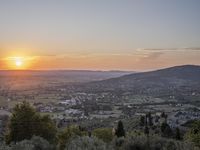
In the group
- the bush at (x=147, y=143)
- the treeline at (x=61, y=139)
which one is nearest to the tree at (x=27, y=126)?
the treeline at (x=61, y=139)

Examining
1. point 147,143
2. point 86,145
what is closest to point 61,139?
point 147,143

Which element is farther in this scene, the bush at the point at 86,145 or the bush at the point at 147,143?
the bush at the point at 147,143

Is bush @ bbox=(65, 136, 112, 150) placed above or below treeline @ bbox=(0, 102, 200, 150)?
above

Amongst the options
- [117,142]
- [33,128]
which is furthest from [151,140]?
[33,128]

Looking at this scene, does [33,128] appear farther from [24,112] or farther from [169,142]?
[169,142]

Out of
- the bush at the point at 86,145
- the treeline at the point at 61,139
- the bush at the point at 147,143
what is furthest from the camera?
the bush at the point at 147,143

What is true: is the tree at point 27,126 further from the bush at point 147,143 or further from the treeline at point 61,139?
the bush at point 147,143

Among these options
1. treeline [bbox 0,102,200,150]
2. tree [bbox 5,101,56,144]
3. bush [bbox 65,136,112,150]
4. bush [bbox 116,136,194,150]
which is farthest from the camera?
tree [bbox 5,101,56,144]

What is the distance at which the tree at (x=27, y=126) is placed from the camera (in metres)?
31.5

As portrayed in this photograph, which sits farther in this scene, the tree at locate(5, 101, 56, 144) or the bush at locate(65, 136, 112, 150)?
the tree at locate(5, 101, 56, 144)

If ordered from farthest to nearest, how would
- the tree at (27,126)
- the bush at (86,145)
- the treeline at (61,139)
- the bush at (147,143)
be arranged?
1. the tree at (27,126)
2. the bush at (147,143)
3. the treeline at (61,139)
4. the bush at (86,145)

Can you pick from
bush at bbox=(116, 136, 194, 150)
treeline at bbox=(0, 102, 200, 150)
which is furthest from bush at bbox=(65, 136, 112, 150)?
bush at bbox=(116, 136, 194, 150)

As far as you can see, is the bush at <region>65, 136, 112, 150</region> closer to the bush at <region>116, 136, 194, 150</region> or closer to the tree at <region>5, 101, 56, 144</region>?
the bush at <region>116, 136, 194, 150</region>

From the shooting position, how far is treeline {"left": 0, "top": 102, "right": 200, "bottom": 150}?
20.4 m
